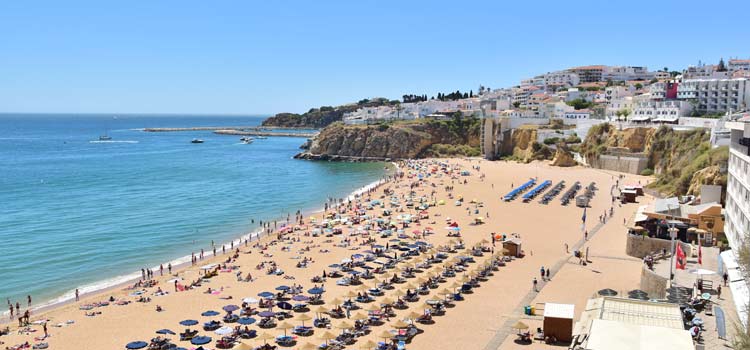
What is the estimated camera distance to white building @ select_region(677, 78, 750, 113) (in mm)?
62688

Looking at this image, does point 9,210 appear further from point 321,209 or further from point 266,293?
point 266,293

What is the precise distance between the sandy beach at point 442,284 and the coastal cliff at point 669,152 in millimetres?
4473

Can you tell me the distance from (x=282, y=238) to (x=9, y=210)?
23144mm

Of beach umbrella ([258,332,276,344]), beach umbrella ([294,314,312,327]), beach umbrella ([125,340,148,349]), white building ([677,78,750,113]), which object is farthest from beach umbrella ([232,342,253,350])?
white building ([677,78,750,113])

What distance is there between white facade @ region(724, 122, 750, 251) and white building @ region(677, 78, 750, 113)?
44.6 m

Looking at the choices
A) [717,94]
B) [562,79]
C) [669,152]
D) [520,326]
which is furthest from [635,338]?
[562,79]

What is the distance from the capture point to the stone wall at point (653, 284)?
1915cm

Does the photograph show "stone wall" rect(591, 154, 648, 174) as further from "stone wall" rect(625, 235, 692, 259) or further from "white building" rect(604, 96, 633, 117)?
"stone wall" rect(625, 235, 692, 259)

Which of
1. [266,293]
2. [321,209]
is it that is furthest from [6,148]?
[266,293]

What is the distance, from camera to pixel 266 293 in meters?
21.8

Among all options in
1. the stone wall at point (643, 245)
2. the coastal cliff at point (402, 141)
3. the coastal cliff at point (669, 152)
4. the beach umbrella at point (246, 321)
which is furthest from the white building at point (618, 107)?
the beach umbrella at point (246, 321)

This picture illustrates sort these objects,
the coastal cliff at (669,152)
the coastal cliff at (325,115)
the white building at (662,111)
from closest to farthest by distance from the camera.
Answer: the coastal cliff at (669,152)
the white building at (662,111)
the coastal cliff at (325,115)

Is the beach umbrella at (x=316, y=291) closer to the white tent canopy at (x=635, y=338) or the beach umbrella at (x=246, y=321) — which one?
the beach umbrella at (x=246, y=321)

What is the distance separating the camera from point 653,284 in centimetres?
1984
